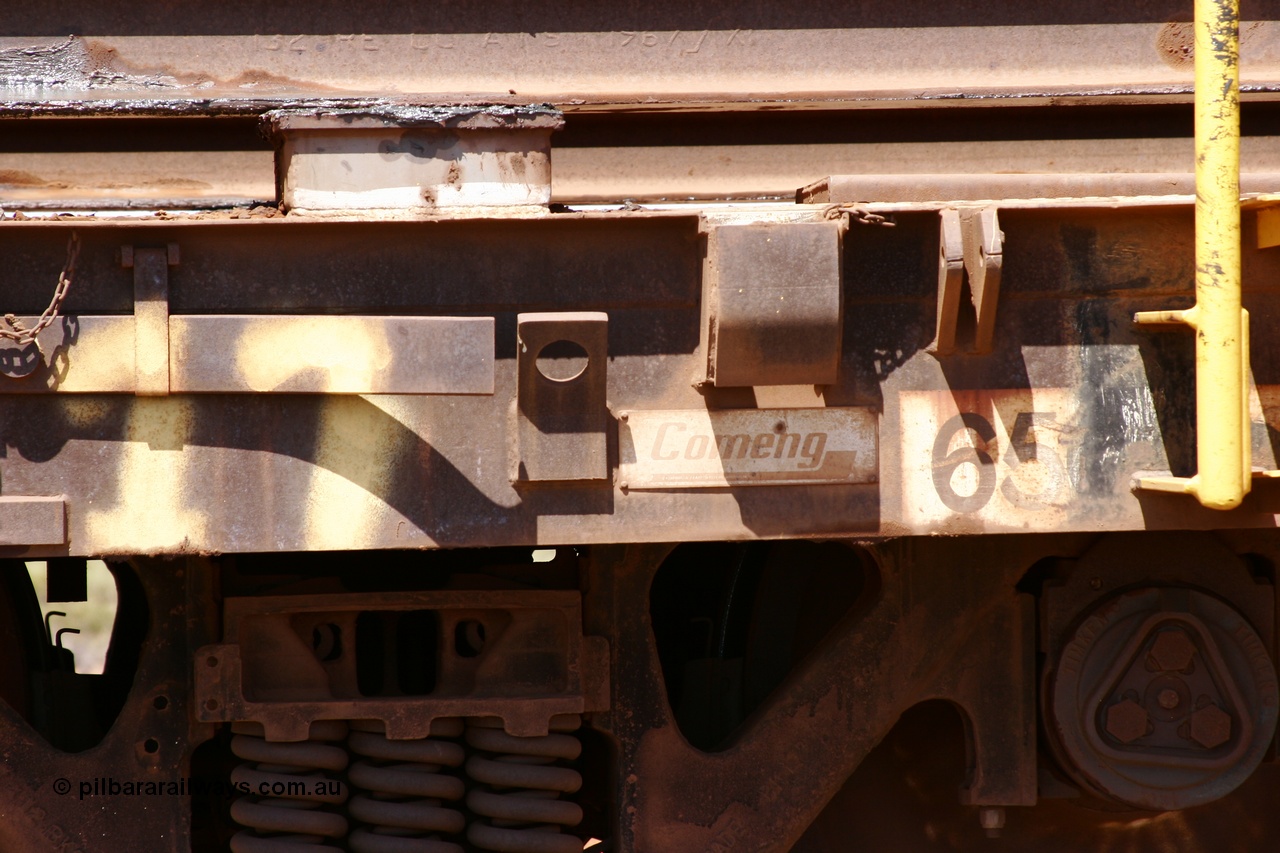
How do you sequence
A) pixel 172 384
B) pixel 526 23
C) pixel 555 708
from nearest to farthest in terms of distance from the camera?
pixel 172 384 → pixel 555 708 → pixel 526 23

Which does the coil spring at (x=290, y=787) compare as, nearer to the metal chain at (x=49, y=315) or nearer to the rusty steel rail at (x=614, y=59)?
the metal chain at (x=49, y=315)

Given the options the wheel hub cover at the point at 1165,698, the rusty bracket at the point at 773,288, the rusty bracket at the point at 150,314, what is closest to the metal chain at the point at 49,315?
the rusty bracket at the point at 150,314

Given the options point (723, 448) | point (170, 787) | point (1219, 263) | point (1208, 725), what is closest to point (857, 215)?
point (723, 448)

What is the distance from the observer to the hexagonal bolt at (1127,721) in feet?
7.47

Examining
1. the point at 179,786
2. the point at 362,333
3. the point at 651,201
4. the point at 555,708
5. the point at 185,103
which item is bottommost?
the point at 179,786

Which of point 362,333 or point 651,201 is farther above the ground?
point 651,201

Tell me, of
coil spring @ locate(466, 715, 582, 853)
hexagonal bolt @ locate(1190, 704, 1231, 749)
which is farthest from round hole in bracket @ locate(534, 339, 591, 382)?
hexagonal bolt @ locate(1190, 704, 1231, 749)

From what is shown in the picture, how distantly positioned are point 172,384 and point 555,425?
58 centimetres

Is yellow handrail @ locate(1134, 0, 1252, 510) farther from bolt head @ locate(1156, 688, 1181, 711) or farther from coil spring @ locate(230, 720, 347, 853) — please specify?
coil spring @ locate(230, 720, 347, 853)

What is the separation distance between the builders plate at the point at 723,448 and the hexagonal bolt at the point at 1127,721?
2.77 feet

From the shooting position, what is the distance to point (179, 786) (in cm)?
230

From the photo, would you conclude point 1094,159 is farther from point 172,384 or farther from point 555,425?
point 172,384

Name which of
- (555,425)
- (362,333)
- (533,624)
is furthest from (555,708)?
(362,333)

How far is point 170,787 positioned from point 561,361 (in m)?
1.22
